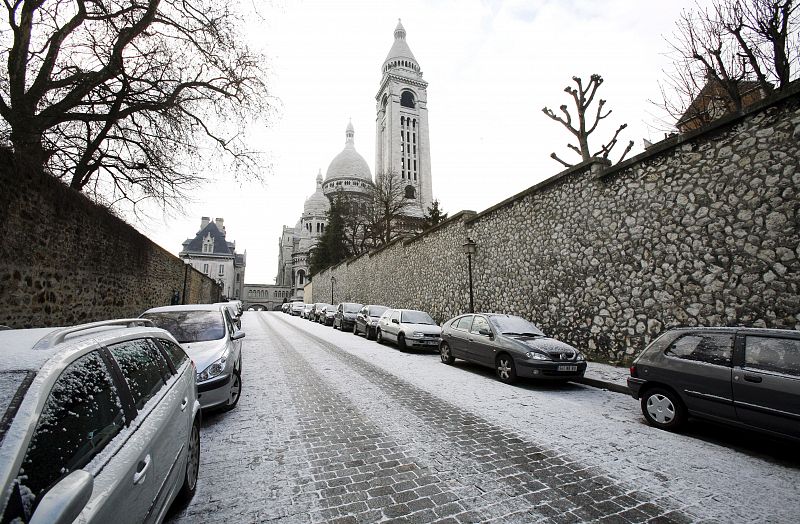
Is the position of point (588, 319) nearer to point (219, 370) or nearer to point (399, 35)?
point (219, 370)

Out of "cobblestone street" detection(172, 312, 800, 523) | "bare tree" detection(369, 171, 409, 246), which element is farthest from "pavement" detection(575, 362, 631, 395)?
"bare tree" detection(369, 171, 409, 246)

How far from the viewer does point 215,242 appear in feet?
244

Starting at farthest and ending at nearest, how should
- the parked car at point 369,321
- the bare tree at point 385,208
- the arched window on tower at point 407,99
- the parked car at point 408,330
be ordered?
the arched window on tower at point 407,99, the bare tree at point 385,208, the parked car at point 369,321, the parked car at point 408,330

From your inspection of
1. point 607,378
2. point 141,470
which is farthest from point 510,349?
point 141,470

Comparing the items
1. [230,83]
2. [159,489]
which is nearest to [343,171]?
[230,83]

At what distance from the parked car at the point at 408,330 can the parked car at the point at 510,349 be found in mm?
1991

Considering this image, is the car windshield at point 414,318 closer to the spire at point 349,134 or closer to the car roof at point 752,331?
the car roof at point 752,331

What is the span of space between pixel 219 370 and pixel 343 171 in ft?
271

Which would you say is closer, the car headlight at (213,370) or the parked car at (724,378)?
the parked car at (724,378)

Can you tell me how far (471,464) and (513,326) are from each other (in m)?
5.36

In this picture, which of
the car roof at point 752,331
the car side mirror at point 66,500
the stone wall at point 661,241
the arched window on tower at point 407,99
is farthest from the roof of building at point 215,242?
the car side mirror at point 66,500

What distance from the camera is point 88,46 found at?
28.7 ft

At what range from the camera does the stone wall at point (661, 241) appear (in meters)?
6.50

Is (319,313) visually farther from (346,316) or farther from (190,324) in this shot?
(190,324)
